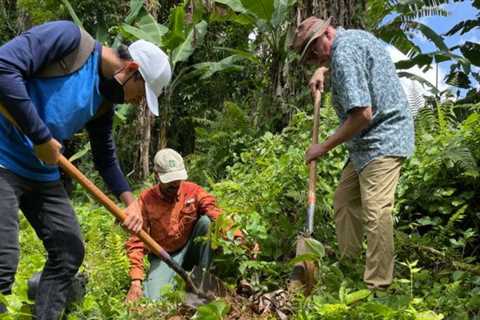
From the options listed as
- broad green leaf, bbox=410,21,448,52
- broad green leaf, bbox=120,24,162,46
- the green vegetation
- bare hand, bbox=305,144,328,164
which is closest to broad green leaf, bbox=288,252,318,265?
the green vegetation

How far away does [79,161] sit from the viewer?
11422 mm

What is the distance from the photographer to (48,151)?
2.87 metres

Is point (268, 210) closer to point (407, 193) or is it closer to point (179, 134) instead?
point (407, 193)

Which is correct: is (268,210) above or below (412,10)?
below

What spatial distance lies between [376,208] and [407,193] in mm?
1317

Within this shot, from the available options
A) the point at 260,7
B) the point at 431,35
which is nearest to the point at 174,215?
the point at 260,7

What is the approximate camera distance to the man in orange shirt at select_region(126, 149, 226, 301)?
4656 millimetres

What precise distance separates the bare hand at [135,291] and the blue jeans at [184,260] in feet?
0.28

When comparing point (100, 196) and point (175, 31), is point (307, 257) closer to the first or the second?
point (100, 196)

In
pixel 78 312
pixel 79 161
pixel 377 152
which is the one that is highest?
pixel 377 152

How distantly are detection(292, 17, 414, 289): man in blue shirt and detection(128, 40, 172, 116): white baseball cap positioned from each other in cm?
112

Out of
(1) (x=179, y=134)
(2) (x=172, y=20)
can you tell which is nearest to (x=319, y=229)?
(2) (x=172, y=20)

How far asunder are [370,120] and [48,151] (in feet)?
6.15

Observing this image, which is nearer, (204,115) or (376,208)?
(376,208)
